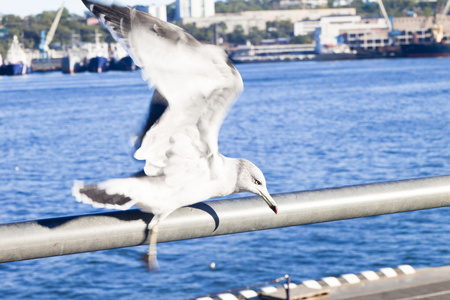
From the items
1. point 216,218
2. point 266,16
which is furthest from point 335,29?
point 216,218

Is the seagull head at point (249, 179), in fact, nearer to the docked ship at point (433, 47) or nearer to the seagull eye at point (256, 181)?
the seagull eye at point (256, 181)

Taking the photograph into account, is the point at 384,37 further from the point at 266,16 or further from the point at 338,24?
the point at 266,16

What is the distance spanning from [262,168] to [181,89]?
2166 cm

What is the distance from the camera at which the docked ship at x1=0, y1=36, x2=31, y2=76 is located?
9038cm

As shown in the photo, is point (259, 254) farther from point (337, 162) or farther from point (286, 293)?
point (337, 162)

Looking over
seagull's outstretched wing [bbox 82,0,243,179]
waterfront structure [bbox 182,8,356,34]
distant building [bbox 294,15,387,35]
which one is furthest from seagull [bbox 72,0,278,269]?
distant building [bbox 294,15,387,35]

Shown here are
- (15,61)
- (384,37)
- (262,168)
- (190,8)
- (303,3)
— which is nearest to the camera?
(262,168)

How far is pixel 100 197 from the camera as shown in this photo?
6.31ft

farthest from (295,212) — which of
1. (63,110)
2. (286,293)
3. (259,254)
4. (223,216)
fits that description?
(63,110)

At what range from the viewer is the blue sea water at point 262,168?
44.0ft

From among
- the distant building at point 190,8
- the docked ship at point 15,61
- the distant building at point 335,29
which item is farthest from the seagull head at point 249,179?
the distant building at point 335,29

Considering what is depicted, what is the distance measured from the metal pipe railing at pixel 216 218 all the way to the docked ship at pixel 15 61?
9145 centimetres

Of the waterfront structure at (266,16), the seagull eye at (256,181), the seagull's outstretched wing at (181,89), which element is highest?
the seagull's outstretched wing at (181,89)

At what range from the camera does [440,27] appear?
108m
